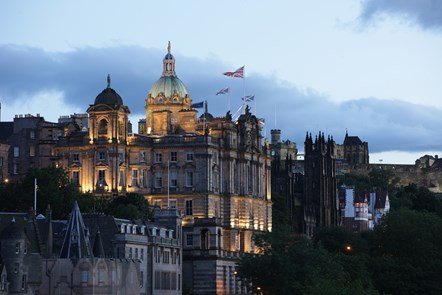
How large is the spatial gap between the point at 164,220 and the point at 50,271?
1474 inches

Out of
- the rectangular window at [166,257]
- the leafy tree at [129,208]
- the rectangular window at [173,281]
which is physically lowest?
the rectangular window at [173,281]

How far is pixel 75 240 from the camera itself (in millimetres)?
155875

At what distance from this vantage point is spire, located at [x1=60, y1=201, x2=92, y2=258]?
15550 centimetres

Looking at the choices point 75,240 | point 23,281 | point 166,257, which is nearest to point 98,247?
point 75,240

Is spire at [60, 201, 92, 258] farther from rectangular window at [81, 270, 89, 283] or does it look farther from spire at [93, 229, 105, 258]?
rectangular window at [81, 270, 89, 283]

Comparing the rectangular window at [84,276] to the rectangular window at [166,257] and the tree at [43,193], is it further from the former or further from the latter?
the tree at [43,193]

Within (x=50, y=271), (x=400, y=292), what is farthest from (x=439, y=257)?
(x=50, y=271)

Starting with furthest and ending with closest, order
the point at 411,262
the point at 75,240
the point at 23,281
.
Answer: the point at 411,262 < the point at 75,240 < the point at 23,281

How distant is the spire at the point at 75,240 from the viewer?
15550 centimetres

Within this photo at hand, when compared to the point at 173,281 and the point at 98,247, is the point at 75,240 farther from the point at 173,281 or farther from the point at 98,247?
the point at 173,281

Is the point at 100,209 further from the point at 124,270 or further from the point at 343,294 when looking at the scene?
the point at 343,294

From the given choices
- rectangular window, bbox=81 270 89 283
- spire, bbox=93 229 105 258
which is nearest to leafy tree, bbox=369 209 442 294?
spire, bbox=93 229 105 258

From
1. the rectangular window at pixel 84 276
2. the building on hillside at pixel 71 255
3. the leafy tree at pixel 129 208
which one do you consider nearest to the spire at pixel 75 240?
the building on hillside at pixel 71 255

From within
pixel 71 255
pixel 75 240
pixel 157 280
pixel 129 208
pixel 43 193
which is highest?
pixel 43 193
